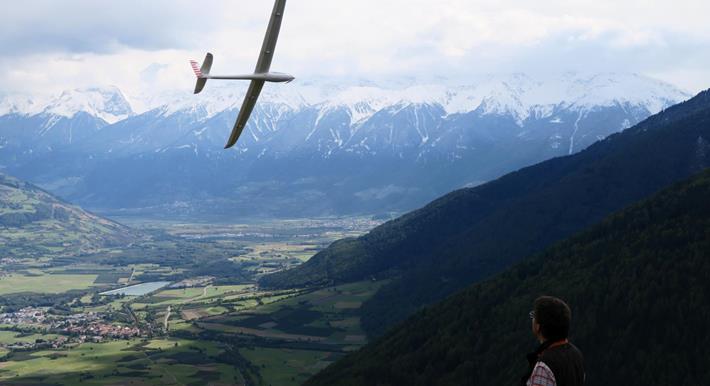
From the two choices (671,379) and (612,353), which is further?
(612,353)

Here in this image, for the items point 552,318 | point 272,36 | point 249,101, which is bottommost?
point 552,318

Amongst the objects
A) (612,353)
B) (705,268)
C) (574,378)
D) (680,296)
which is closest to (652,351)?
(612,353)

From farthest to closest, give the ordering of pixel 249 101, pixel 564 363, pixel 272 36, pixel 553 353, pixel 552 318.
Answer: pixel 249 101
pixel 272 36
pixel 552 318
pixel 553 353
pixel 564 363

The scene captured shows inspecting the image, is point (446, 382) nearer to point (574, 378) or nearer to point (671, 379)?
point (671, 379)

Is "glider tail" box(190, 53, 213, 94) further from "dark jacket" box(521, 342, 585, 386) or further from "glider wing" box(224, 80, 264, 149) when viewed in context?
"dark jacket" box(521, 342, 585, 386)

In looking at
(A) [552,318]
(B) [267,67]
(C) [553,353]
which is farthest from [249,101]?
(C) [553,353]

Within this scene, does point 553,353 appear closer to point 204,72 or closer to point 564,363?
point 564,363
